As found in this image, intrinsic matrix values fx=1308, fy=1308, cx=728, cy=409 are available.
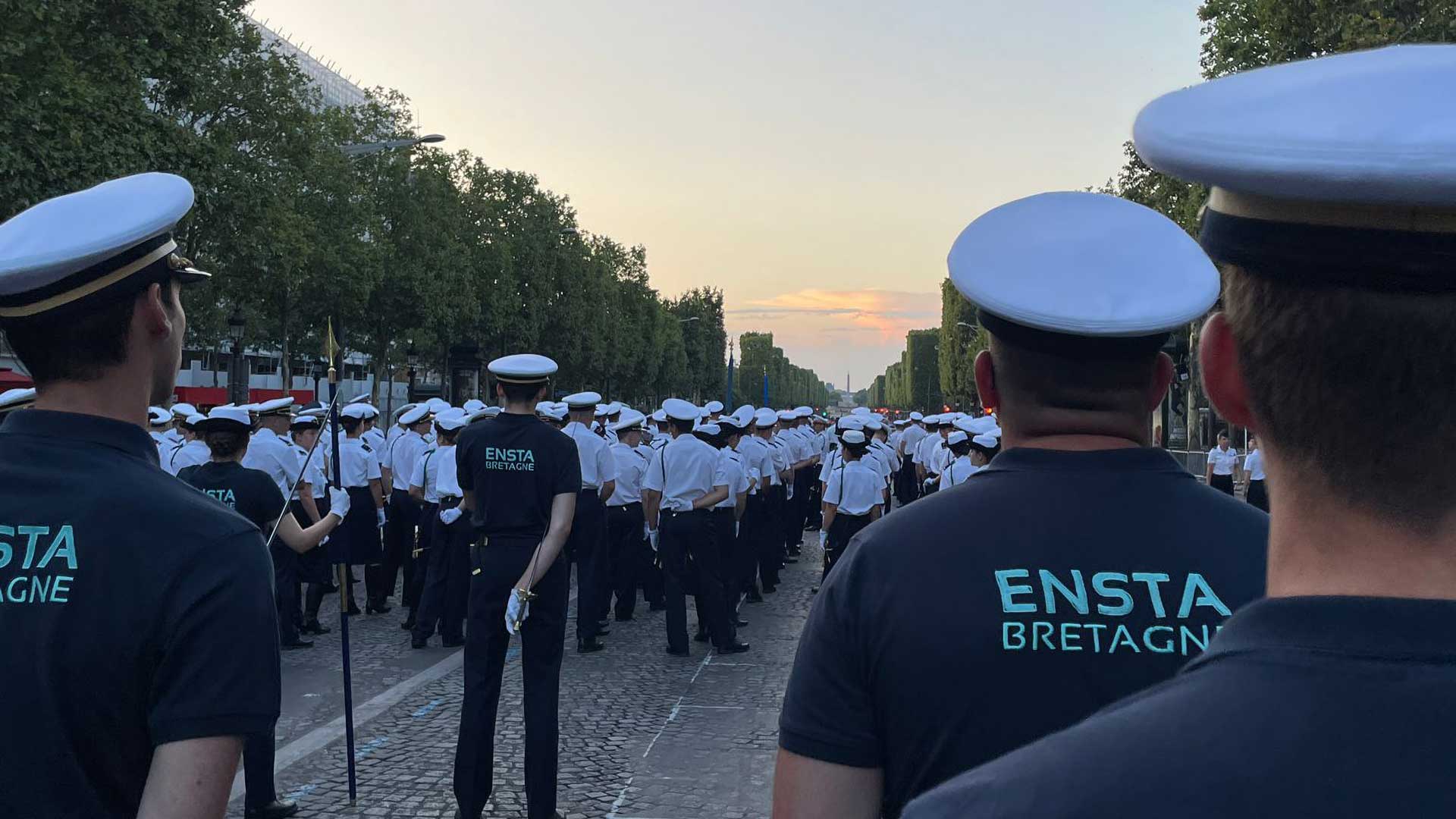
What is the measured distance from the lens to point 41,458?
2.23 meters

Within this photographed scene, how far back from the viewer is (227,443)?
7.50 metres

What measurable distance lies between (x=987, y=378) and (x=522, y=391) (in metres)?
4.38

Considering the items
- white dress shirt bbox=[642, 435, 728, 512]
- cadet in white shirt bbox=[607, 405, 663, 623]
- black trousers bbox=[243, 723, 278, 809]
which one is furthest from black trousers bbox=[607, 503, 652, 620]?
black trousers bbox=[243, 723, 278, 809]

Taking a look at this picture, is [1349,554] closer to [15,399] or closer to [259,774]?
[259,774]

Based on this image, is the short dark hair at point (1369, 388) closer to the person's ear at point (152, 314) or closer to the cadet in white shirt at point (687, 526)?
the person's ear at point (152, 314)

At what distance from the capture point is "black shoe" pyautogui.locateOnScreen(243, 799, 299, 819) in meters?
6.06

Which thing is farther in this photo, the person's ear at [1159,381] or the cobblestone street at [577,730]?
the cobblestone street at [577,730]

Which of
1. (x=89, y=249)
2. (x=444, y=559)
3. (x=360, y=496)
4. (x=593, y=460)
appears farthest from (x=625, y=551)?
(x=89, y=249)

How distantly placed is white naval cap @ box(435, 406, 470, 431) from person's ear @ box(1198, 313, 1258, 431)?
1190 cm

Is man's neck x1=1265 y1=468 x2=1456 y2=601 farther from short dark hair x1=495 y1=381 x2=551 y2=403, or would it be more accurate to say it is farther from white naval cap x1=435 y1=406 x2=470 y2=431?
white naval cap x1=435 y1=406 x2=470 y2=431

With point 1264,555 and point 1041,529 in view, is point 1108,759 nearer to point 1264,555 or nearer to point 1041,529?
point 1041,529

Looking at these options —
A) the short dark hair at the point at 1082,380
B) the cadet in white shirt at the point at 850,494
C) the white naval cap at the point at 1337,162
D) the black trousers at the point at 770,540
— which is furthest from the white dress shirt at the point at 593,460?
the white naval cap at the point at 1337,162

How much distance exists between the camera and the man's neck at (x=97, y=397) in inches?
88.4

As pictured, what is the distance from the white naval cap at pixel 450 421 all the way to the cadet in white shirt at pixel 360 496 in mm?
967
